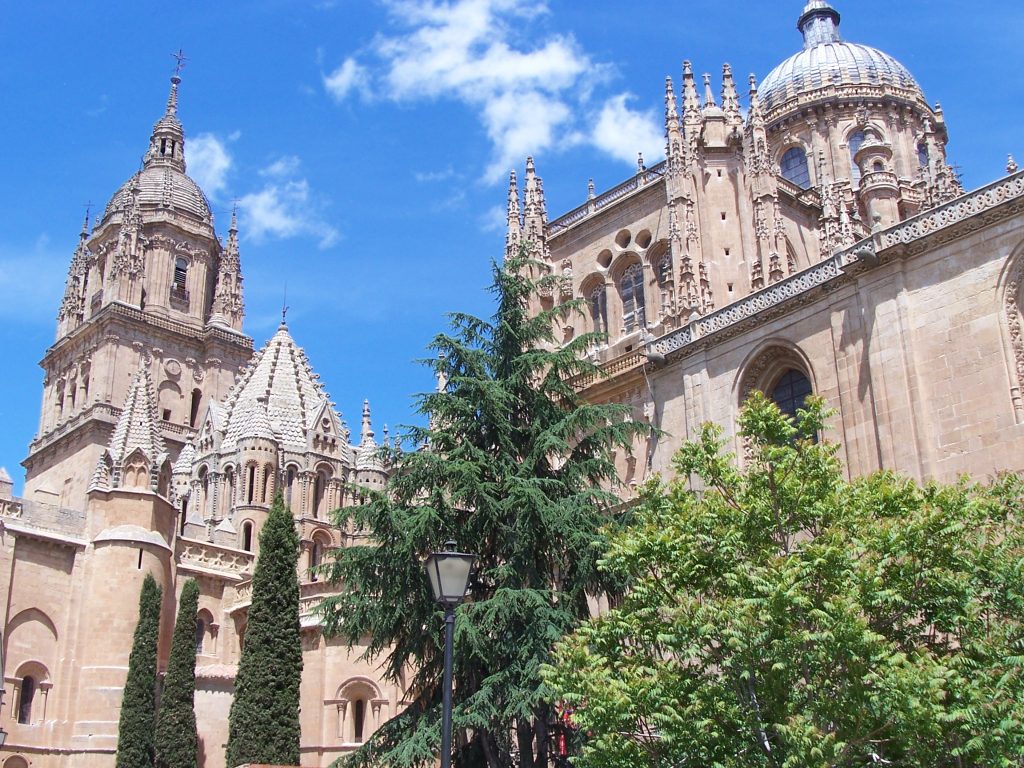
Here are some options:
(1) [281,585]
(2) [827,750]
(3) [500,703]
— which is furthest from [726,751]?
(1) [281,585]

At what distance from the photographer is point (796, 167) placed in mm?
52406

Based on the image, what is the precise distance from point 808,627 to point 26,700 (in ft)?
96.7

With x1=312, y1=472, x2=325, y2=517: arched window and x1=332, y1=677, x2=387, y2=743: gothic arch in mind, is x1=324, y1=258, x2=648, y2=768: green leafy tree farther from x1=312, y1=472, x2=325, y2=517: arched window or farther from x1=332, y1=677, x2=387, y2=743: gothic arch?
x1=312, y1=472, x2=325, y2=517: arched window

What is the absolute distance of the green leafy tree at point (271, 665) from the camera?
28.0m

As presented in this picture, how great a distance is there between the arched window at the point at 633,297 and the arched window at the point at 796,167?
13.8 metres

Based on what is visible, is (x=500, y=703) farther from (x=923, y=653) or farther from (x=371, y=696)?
(x=371, y=696)

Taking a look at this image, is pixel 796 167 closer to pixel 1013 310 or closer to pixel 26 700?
pixel 1013 310

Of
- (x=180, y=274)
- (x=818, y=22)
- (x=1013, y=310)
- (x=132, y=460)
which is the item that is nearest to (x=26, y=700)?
(x=132, y=460)

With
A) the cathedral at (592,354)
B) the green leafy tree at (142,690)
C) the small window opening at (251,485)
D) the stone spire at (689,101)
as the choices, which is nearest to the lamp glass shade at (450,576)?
the cathedral at (592,354)

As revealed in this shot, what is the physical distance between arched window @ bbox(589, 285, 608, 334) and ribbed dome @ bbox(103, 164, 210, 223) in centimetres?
3795

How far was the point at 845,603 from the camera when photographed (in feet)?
47.9

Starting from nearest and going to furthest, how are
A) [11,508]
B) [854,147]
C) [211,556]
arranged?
[11,508]
[211,556]
[854,147]

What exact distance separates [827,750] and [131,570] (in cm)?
2939

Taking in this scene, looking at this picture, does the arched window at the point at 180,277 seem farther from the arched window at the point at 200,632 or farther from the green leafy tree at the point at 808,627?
the green leafy tree at the point at 808,627
